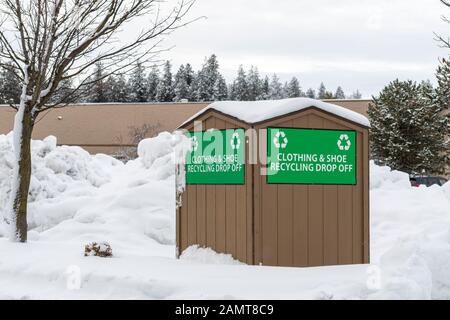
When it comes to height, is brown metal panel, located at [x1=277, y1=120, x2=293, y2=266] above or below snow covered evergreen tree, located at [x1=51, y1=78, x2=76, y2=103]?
below

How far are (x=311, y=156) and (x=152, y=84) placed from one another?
A: 241ft

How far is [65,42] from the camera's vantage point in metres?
11.4

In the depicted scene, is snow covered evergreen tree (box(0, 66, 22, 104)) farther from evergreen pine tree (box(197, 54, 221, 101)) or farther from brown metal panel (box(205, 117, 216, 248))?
evergreen pine tree (box(197, 54, 221, 101))

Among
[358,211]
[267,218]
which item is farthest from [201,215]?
[358,211]

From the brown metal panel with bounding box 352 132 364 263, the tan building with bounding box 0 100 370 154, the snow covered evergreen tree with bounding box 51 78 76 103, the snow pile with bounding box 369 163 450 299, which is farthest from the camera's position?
the tan building with bounding box 0 100 370 154

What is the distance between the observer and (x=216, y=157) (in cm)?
879

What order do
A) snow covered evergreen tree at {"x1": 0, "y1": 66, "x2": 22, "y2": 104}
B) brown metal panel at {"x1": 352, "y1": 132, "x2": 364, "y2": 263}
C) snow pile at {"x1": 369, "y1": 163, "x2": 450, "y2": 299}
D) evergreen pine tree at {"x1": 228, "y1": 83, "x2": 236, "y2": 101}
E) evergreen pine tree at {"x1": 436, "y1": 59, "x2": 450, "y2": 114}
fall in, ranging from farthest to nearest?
evergreen pine tree at {"x1": 228, "y1": 83, "x2": 236, "y2": 101} → evergreen pine tree at {"x1": 436, "y1": 59, "x2": 450, "y2": 114} → snow covered evergreen tree at {"x1": 0, "y1": 66, "x2": 22, "y2": 104} → brown metal panel at {"x1": 352, "y1": 132, "x2": 364, "y2": 263} → snow pile at {"x1": 369, "y1": 163, "x2": 450, "y2": 299}

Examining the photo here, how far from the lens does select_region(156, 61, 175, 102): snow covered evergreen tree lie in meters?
79.9

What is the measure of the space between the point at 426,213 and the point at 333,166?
281 inches

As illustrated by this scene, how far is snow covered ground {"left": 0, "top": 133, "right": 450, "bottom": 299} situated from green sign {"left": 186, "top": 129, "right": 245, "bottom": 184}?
909 millimetres

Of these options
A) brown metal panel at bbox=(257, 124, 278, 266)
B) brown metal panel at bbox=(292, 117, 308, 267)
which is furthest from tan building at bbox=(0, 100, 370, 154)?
brown metal panel at bbox=(257, 124, 278, 266)

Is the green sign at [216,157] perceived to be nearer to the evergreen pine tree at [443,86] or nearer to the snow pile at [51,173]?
the snow pile at [51,173]

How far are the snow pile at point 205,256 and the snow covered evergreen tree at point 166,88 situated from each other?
70481 millimetres
